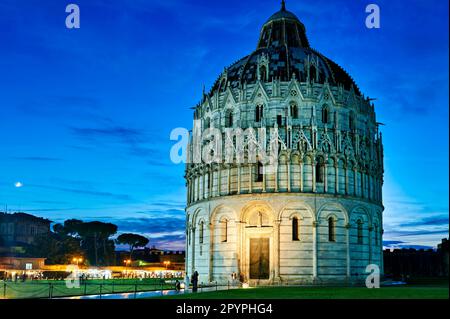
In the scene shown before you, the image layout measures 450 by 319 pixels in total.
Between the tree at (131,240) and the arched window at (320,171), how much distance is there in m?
80.4

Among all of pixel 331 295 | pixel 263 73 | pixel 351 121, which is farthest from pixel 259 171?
pixel 331 295

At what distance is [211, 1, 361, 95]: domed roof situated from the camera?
56156mm

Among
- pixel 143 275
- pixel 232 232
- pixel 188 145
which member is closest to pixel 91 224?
pixel 143 275

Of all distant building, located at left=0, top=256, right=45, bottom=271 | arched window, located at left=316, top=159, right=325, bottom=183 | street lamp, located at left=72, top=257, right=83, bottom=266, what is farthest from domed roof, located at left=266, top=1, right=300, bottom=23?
distant building, located at left=0, top=256, right=45, bottom=271

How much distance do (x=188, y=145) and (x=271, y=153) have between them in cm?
1300

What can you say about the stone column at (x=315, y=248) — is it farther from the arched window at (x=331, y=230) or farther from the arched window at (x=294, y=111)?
the arched window at (x=294, y=111)

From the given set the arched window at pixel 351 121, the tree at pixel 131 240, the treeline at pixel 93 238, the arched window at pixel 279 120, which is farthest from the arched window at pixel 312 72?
the tree at pixel 131 240

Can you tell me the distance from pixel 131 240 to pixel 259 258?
79.5 meters

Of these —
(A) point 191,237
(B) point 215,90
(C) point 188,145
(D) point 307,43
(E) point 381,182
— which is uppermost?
(D) point 307,43

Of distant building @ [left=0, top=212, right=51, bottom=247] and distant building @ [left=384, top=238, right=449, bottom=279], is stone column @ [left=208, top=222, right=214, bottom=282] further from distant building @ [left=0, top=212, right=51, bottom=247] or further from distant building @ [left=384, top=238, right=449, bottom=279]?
distant building @ [left=384, top=238, right=449, bottom=279]

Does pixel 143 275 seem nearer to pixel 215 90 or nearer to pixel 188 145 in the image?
pixel 188 145

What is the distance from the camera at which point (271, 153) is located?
169 feet

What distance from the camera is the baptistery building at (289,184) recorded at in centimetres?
5047

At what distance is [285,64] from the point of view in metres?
57.2
